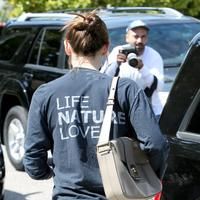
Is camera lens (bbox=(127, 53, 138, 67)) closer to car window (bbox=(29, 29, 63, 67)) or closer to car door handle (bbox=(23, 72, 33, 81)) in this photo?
car window (bbox=(29, 29, 63, 67))

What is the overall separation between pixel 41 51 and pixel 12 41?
975mm

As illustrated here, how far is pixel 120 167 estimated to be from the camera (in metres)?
2.77

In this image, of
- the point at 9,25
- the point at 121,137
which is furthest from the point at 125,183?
the point at 9,25

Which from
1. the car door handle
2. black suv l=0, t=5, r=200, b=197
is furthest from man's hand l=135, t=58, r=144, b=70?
the car door handle

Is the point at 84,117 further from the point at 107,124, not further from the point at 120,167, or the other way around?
the point at 120,167

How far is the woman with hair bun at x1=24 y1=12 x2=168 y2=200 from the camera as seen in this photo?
282cm

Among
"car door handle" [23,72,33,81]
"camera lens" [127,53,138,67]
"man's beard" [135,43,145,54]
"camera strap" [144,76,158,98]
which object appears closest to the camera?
"camera lens" [127,53,138,67]

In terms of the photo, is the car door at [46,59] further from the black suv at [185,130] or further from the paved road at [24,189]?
the black suv at [185,130]

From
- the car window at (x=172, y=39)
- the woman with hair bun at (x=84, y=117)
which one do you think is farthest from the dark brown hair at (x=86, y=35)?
the car window at (x=172, y=39)

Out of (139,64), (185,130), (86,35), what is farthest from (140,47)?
(86,35)

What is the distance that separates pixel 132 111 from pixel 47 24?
16.5 feet

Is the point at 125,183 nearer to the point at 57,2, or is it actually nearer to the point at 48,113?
the point at 48,113

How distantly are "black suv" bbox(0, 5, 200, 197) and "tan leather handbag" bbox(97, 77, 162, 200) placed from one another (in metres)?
3.83

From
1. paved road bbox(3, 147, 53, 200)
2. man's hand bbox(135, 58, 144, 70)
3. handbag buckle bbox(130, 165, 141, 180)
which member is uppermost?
handbag buckle bbox(130, 165, 141, 180)
